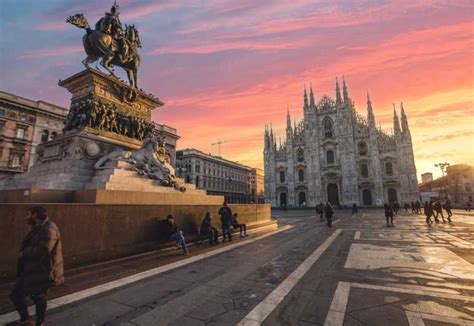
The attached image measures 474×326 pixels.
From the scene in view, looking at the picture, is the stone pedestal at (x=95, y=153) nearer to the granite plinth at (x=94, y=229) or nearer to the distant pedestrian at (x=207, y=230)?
the granite plinth at (x=94, y=229)

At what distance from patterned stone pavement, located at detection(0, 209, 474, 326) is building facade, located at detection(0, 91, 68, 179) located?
35.5 meters

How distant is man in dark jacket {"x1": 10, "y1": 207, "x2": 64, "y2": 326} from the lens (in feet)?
8.86

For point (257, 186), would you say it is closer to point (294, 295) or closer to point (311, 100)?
point (311, 100)

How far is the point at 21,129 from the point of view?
32.5 meters

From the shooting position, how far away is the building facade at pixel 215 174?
199ft

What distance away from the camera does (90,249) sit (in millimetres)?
5242

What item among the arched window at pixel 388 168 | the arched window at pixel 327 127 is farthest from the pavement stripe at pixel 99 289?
the arched window at pixel 327 127

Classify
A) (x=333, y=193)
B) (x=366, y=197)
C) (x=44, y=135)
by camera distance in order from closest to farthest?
1. (x=44, y=135)
2. (x=366, y=197)
3. (x=333, y=193)

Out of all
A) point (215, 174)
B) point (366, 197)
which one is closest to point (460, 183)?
point (366, 197)

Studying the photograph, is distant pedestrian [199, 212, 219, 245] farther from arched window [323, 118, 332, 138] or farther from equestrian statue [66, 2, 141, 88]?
arched window [323, 118, 332, 138]

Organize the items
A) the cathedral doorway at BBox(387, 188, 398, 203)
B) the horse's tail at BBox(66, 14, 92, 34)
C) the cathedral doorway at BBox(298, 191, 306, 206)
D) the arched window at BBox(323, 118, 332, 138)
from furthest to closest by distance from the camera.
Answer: the arched window at BBox(323, 118, 332, 138), the cathedral doorway at BBox(298, 191, 306, 206), the cathedral doorway at BBox(387, 188, 398, 203), the horse's tail at BBox(66, 14, 92, 34)

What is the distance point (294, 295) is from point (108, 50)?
36.8 ft

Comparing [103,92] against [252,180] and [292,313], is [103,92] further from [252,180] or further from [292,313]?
[252,180]

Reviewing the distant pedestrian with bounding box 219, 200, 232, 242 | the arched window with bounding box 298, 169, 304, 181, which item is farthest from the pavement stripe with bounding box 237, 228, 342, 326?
the arched window with bounding box 298, 169, 304, 181
